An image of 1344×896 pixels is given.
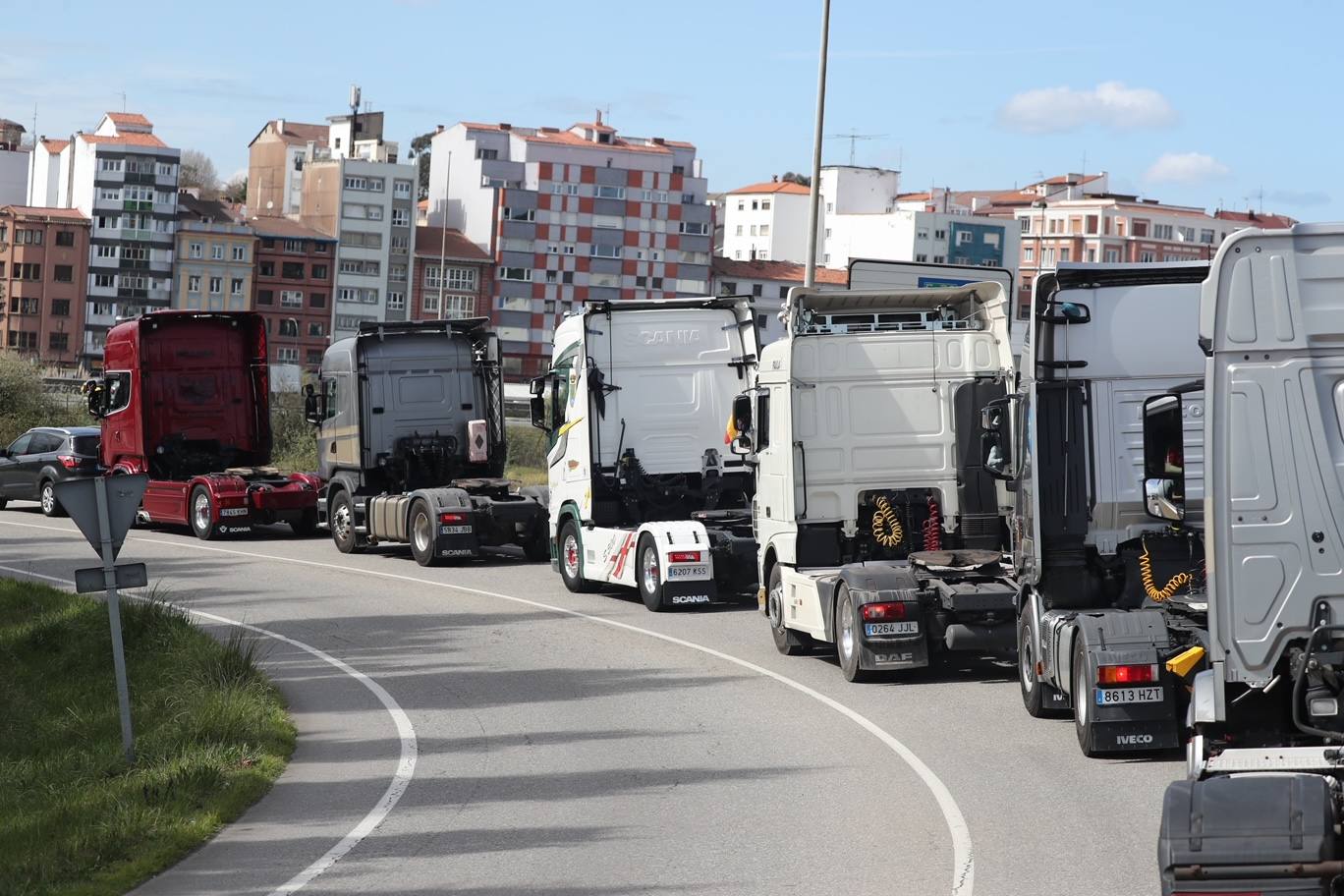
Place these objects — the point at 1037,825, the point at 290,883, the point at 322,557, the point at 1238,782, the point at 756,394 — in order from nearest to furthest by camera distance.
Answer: the point at 1238,782, the point at 290,883, the point at 1037,825, the point at 756,394, the point at 322,557

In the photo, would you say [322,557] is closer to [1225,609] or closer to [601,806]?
[601,806]

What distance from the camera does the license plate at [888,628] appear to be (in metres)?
16.2

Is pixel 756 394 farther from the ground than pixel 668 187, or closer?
closer

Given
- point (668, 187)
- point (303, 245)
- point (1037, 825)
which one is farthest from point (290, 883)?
point (668, 187)

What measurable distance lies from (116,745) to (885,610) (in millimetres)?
6597

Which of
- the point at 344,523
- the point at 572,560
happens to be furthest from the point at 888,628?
the point at 344,523

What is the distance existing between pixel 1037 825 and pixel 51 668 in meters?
14.0

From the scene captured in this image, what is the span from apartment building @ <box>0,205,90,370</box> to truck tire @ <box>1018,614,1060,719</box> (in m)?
111

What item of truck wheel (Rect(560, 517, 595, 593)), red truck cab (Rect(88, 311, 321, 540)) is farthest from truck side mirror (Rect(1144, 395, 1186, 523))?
red truck cab (Rect(88, 311, 321, 540))

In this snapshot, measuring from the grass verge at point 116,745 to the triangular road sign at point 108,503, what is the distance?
1674mm

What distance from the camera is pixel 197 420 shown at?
1337 inches

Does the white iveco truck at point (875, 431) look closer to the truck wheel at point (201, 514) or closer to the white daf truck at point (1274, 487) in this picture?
the white daf truck at point (1274, 487)

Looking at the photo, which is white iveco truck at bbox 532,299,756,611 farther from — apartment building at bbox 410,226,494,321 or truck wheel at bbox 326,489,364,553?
apartment building at bbox 410,226,494,321

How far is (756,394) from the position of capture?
62.2ft
